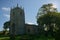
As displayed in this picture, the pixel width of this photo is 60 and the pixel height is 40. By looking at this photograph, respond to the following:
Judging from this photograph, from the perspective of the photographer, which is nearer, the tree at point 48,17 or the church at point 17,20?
A: the tree at point 48,17

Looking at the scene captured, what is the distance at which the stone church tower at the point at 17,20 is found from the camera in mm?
53781

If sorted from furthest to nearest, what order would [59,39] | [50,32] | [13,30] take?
[13,30]
[50,32]
[59,39]

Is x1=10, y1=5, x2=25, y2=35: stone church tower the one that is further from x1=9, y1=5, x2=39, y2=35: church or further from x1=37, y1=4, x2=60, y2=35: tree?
x1=37, y1=4, x2=60, y2=35: tree

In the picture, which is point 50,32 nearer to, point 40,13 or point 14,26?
point 40,13

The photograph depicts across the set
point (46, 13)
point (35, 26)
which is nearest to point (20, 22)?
point (35, 26)

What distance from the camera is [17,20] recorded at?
54188 millimetres

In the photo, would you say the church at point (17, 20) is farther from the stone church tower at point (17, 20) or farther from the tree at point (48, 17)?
the tree at point (48, 17)

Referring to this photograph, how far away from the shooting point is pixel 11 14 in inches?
2148

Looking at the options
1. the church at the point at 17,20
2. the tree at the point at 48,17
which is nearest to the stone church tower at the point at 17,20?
the church at the point at 17,20

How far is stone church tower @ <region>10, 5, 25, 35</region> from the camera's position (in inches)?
2117

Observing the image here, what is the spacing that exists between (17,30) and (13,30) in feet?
5.09

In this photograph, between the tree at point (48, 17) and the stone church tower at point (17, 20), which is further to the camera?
the stone church tower at point (17, 20)

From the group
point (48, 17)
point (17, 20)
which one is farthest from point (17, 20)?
point (48, 17)

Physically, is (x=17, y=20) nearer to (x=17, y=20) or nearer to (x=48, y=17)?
(x=17, y=20)
